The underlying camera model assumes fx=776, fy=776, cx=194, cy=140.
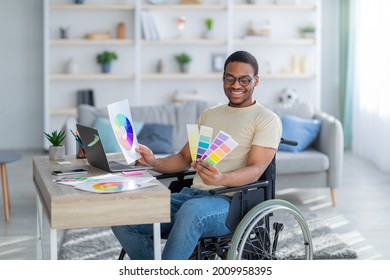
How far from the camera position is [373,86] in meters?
7.23

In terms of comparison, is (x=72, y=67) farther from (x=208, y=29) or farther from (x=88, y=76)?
(x=208, y=29)

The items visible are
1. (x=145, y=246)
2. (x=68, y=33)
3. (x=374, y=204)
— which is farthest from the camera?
(x=68, y=33)

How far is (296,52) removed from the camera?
8.02 m

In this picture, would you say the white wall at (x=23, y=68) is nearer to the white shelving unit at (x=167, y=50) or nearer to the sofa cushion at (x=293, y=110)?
the white shelving unit at (x=167, y=50)

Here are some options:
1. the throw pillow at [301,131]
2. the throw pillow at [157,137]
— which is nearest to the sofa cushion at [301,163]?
the throw pillow at [301,131]

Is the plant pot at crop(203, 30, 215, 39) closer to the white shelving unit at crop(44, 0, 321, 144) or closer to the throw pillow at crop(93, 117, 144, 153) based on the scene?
the white shelving unit at crop(44, 0, 321, 144)

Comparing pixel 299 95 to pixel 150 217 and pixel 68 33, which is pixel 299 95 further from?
pixel 150 217

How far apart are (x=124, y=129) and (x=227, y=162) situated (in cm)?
47

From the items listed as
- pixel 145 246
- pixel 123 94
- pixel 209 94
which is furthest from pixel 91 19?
pixel 145 246

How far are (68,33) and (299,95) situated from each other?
2.44 m

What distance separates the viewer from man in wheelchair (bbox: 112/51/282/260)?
10.0 ft

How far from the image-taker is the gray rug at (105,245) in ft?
13.9

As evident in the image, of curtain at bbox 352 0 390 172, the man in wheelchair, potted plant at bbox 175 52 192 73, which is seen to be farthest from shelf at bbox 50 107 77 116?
the man in wheelchair

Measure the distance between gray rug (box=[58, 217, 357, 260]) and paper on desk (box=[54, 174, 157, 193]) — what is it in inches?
51.2
